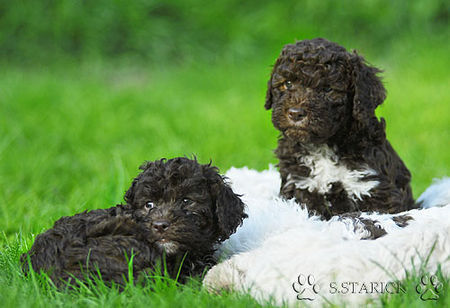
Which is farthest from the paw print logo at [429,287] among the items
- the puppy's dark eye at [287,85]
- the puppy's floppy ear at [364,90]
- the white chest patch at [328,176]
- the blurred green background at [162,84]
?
the blurred green background at [162,84]

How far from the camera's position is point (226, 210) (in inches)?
165

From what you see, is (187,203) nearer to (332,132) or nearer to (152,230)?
(152,230)

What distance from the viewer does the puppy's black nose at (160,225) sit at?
3926mm

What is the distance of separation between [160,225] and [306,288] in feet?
3.30

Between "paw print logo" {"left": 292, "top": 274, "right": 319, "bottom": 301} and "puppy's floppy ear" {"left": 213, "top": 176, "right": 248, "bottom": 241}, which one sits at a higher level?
"puppy's floppy ear" {"left": 213, "top": 176, "right": 248, "bottom": 241}

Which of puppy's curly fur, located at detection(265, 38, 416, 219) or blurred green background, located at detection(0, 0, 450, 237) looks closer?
puppy's curly fur, located at detection(265, 38, 416, 219)

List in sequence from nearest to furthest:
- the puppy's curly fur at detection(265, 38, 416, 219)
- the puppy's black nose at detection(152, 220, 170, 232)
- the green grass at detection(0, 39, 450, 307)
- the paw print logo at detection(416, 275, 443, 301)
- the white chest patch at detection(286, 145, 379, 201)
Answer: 1. the paw print logo at detection(416, 275, 443, 301)
2. the puppy's black nose at detection(152, 220, 170, 232)
3. the puppy's curly fur at detection(265, 38, 416, 219)
4. the white chest patch at detection(286, 145, 379, 201)
5. the green grass at detection(0, 39, 450, 307)

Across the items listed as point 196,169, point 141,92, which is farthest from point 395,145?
point 196,169

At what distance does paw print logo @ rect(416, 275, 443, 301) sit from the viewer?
3421mm

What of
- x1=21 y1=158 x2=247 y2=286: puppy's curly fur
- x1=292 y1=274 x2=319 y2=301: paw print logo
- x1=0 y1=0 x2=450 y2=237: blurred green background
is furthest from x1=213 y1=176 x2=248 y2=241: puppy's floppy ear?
x1=0 y1=0 x2=450 y2=237: blurred green background

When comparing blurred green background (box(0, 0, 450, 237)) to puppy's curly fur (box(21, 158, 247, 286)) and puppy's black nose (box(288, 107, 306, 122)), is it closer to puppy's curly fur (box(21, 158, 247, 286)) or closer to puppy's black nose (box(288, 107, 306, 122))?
puppy's curly fur (box(21, 158, 247, 286))

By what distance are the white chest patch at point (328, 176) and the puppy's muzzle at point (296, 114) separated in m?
0.50

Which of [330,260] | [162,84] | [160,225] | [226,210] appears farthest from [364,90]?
[162,84]

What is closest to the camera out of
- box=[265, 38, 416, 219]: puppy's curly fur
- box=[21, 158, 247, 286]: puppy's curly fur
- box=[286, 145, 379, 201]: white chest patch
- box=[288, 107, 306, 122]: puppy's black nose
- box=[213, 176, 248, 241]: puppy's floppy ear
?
box=[21, 158, 247, 286]: puppy's curly fur
